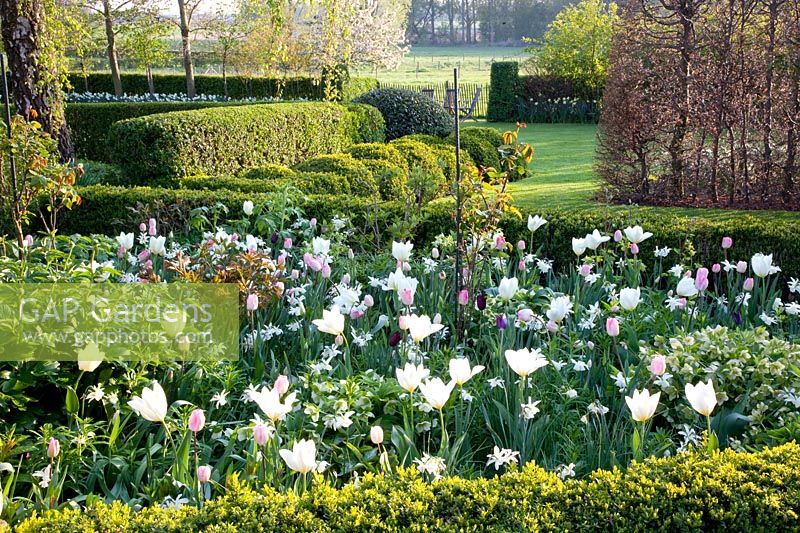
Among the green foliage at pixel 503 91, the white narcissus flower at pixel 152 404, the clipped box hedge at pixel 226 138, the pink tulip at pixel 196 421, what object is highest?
the green foliage at pixel 503 91

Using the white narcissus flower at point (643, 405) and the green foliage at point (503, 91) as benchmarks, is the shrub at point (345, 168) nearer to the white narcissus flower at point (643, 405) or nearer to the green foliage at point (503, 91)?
the white narcissus flower at point (643, 405)

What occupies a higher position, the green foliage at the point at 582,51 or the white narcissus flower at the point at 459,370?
the green foliage at the point at 582,51

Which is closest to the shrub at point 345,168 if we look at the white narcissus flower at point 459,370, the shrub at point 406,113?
the white narcissus flower at point 459,370

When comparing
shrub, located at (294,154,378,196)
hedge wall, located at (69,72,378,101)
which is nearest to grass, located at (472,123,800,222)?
shrub, located at (294,154,378,196)

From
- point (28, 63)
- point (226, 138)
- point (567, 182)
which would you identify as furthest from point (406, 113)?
point (28, 63)

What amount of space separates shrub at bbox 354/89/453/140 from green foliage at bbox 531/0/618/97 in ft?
30.0

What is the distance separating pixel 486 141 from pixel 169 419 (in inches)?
432

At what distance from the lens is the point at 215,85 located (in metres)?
23.2

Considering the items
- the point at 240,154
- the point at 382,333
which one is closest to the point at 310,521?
the point at 382,333

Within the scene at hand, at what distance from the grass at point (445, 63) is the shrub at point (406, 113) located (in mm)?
23833

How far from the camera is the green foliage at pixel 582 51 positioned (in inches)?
894

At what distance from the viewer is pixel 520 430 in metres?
2.72

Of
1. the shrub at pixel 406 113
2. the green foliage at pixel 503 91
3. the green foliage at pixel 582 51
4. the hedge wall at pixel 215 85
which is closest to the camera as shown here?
the shrub at pixel 406 113

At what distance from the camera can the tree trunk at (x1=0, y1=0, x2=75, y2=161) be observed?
27.2ft
